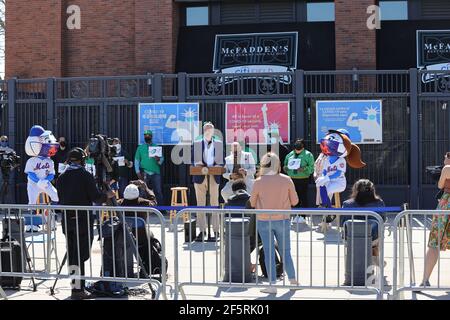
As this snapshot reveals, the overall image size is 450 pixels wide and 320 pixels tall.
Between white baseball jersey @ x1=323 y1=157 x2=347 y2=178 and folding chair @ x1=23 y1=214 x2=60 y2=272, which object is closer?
folding chair @ x1=23 y1=214 x2=60 y2=272

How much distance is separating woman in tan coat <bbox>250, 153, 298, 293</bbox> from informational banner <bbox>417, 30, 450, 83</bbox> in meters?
12.7

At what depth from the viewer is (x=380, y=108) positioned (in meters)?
16.8

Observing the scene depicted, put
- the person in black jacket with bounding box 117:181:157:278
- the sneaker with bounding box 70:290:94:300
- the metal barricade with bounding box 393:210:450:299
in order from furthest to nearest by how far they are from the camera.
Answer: the person in black jacket with bounding box 117:181:157:278 → the sneaker with bounding box 70:290:94:300 → the metal barricade with bounding box 393:210:450:299

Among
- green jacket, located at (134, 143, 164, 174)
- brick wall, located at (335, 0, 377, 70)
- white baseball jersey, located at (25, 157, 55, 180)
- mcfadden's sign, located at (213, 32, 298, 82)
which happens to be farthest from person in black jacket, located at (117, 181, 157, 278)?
brick wall, located at (335, 0, 377, 70)

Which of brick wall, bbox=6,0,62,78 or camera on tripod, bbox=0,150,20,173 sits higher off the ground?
brick wall, bbox=6,0,62,78

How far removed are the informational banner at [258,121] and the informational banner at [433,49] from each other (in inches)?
197

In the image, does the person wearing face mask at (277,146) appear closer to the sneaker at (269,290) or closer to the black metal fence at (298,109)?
the black metal fence at (298,109)

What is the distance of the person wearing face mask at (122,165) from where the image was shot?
16625 millimetres

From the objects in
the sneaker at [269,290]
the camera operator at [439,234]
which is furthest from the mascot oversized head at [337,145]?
the sneaker at [269,290]

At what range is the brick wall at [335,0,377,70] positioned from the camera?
20141mm

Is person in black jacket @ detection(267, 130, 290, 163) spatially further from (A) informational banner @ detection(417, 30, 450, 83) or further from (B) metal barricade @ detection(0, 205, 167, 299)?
(B) metal barricade @ detection(0, 205, 167, 299)

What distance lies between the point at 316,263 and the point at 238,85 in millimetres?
8096

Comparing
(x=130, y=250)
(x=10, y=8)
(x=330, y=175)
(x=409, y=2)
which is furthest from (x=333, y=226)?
(x=10, y=8)

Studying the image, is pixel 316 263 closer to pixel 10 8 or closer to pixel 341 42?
pixel 341 42
